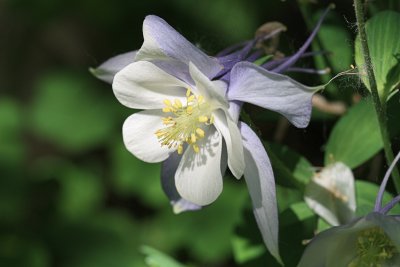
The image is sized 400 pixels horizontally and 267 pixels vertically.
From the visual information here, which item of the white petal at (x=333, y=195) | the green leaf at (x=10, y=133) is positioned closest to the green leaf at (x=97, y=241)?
the green leaf at (x=10, y=133)

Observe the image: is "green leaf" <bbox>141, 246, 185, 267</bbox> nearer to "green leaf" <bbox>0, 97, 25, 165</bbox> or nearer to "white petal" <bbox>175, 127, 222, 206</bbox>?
"white petal" <bbox>175, 127, 222, 206</bbox>

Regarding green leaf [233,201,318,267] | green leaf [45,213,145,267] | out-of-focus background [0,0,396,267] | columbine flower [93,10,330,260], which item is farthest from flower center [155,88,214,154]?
green leaf [45,213,145,267]

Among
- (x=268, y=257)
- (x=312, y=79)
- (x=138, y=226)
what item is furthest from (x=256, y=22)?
(x=268, y=257)

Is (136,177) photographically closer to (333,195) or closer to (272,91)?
(333,195)

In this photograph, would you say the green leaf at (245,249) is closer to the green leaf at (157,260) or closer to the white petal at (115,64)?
the green leaf at (157,260)

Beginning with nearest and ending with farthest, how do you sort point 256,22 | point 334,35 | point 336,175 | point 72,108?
point 336,175
point 334,35
point 256,22
point 72,108

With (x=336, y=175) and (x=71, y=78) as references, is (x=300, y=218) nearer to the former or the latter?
(x=336, y=175)
